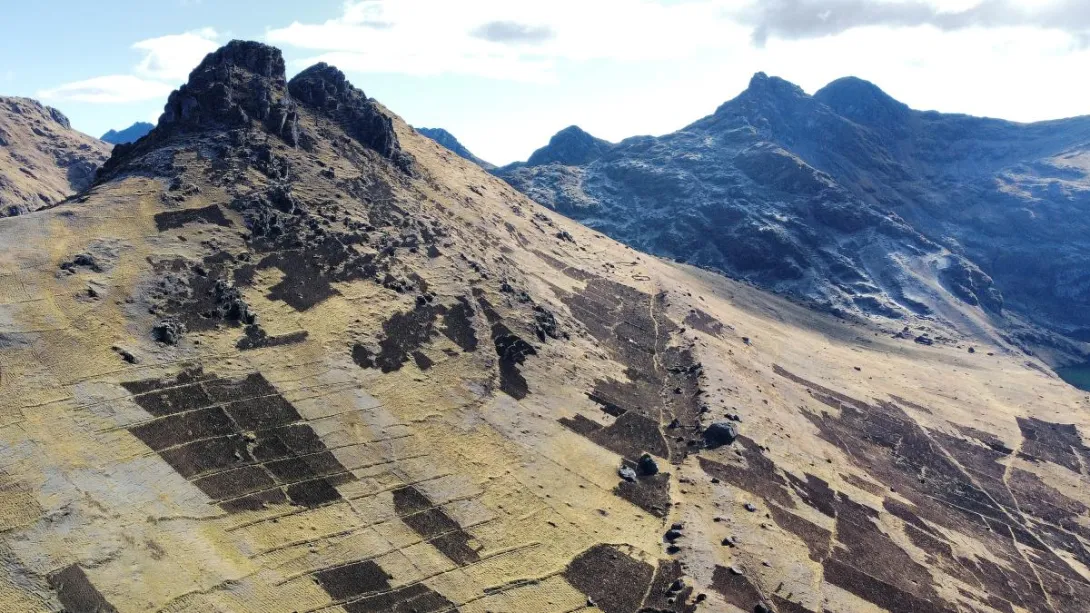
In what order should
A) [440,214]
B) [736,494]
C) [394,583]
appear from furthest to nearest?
[440,214], [736,494], [394,583]

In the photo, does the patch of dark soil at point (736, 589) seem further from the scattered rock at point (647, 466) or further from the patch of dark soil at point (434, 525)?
the patch of dark soil at point (434, 525)

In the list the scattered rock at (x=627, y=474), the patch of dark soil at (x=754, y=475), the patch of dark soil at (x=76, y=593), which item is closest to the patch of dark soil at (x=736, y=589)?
the scattered rock at (x=627, y=474)

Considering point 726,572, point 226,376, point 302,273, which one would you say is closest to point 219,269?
point 302,273

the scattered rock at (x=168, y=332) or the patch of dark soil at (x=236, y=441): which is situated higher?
the scattered rock at (x=168, y=332)

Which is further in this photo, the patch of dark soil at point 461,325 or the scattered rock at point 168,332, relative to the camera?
the patch of dark soil at point 461,325

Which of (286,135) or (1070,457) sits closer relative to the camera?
(286,135)

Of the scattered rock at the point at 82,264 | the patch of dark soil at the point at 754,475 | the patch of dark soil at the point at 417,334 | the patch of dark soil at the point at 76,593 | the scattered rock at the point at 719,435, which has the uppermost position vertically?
the scattered rock at the point at 82,264

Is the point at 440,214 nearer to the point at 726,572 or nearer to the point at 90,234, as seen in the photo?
the point at 90,234

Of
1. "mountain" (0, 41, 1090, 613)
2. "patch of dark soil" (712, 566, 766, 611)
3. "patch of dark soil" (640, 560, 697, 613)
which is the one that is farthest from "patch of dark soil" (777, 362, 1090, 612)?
"patch of dark soil" (640, 560, 697, 613)
